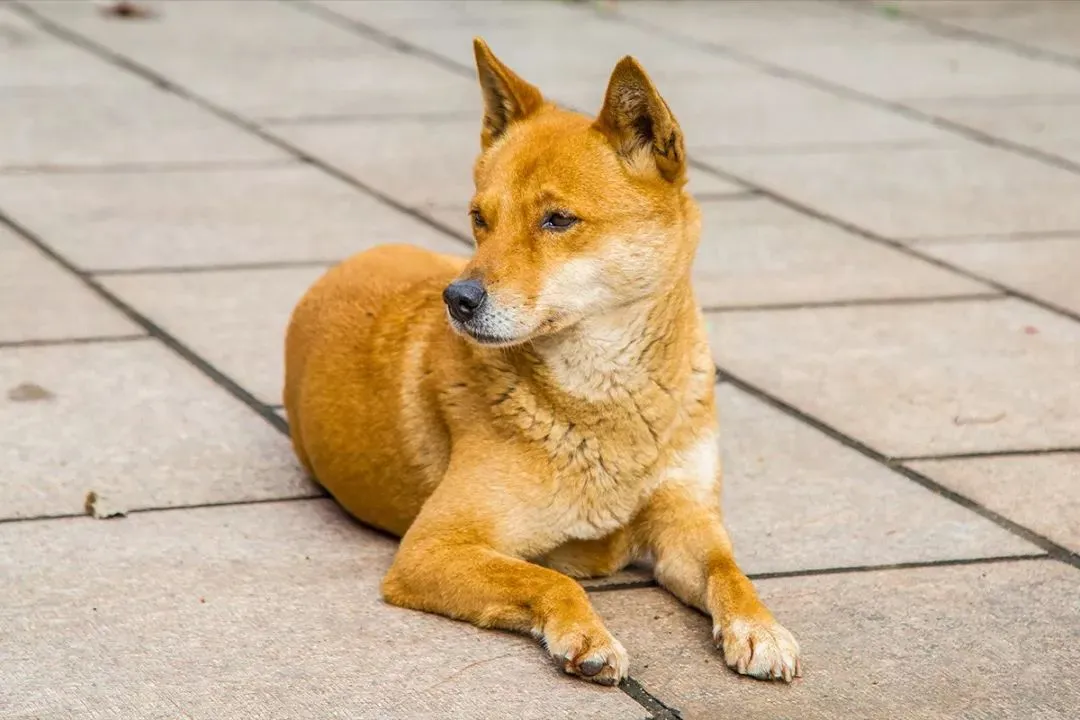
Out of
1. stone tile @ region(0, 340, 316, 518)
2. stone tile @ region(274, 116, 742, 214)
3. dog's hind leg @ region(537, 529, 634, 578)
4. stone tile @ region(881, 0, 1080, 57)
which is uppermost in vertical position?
stone tile @ region(881, 0, 1080, 57)

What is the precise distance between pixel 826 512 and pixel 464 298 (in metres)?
1.67

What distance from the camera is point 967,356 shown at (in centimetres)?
733

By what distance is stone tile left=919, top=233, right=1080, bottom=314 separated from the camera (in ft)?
26.8

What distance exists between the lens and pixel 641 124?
4.97 metres

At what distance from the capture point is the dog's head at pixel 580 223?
4.75m

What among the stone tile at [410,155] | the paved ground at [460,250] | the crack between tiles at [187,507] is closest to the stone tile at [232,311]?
the paved ground at [460,250]

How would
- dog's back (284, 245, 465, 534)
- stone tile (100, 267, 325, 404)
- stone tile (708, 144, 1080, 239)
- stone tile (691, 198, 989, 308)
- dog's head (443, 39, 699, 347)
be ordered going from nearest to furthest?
dog's head (443, 39, 699, 347) < dog's back (284, 245, 465, 534) < stone tile (100, 267, 325, 404) < stone tile (691, 198, 989, 308) < stone tile (708, 144, 1080, 239)

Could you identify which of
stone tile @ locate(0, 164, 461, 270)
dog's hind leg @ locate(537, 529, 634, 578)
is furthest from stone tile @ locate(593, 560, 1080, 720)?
stone tile @ locate(0, 164, 461, 270)

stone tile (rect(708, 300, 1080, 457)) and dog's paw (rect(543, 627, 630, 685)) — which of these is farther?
stone tile (rect(708, 300, 1080, 457))

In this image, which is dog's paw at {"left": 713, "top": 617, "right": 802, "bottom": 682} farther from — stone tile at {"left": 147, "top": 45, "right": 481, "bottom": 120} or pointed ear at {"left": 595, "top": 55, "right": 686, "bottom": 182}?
stone tile at {"left": 147, "top": 45, "right": 481, "bottom": 120}

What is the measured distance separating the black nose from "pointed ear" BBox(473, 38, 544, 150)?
763mm

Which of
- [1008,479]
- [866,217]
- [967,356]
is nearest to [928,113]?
[866,217]

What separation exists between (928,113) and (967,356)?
4.45 metres

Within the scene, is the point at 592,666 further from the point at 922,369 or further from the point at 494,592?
the point at 922,369
